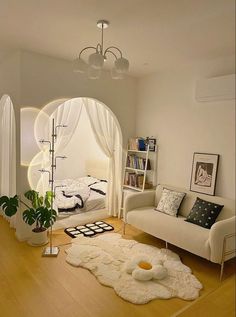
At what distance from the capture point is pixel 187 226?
2.63 m

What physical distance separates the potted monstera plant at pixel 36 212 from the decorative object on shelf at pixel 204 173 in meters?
1.77

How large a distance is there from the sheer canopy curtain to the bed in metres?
0.20

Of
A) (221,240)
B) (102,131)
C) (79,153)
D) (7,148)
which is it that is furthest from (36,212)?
(79,153)

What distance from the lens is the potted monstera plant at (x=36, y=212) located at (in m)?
2.75

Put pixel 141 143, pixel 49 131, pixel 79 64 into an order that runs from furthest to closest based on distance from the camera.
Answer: pixel 141 143 → pixel 49 131 → pixel 79 64

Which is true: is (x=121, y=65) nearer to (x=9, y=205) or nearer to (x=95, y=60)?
(x=95, y=60)

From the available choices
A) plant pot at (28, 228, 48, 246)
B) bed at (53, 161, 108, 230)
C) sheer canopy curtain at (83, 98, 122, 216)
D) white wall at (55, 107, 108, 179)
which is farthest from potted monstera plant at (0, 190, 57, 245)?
white wall at (55, 107, 108, 179)

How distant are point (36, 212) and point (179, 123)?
2.01 meters

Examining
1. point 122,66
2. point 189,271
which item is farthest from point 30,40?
point 189,271

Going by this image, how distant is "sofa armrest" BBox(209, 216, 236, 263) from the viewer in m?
Result: 2.20

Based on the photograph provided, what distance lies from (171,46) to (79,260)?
2.39 meters

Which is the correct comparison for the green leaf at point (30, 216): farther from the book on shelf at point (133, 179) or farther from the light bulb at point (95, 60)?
the light bulb at point (95, 60)

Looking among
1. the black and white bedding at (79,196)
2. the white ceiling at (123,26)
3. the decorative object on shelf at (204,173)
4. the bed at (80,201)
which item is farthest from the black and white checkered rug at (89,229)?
the white ceiling at (123,26)

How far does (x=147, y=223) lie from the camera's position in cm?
290
